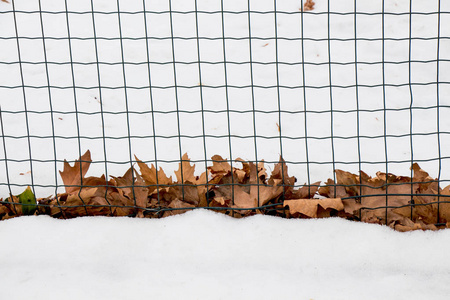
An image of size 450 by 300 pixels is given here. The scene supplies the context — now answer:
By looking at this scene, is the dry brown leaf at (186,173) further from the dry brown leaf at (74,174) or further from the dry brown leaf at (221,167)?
the dry brown leaf at (74,174)

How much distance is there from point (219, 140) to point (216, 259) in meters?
0.88

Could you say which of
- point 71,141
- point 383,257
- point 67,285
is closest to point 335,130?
point 383,257

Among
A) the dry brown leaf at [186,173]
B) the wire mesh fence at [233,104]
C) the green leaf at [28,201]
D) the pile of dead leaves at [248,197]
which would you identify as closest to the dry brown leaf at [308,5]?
the wire mesh fence at [233,104]

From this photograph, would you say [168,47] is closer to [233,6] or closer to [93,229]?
[233,6]

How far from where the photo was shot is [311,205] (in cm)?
225

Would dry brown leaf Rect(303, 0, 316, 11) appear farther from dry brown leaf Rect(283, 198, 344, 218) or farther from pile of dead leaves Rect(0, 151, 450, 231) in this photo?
dry brown leaf Rect(283, 198, 344, 218)

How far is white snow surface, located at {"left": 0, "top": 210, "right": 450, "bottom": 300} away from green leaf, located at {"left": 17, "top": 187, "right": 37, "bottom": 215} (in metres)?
0.08

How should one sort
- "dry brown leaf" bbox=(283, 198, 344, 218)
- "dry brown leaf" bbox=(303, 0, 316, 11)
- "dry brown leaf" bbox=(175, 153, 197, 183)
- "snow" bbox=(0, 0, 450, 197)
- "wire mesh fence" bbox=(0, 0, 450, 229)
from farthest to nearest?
"dry brown leaf" bbox=(303, 0, 316, 11), "snow" bbox=(0, 0, 450, 197), "dry brown leaf" bbox=(175, 153, 197, 183), "wire mesh fence" bbox=(0, 0, 450, 229), "dry brown leaf" bbox=(283, 198, 344, 218)

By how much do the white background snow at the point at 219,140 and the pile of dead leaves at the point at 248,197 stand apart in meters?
0.07

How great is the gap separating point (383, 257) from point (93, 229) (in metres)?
1.13

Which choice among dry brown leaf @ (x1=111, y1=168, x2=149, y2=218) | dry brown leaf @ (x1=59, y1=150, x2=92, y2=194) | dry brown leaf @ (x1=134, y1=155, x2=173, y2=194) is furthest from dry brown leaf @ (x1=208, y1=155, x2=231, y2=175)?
dry brown leaf @ (x1=59, y1=150, x2=92, y2=194)

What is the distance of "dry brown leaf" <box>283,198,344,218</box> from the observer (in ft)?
7.36

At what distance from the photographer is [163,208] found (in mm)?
2334

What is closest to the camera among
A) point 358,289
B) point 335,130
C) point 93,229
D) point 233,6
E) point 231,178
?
point 358,289
